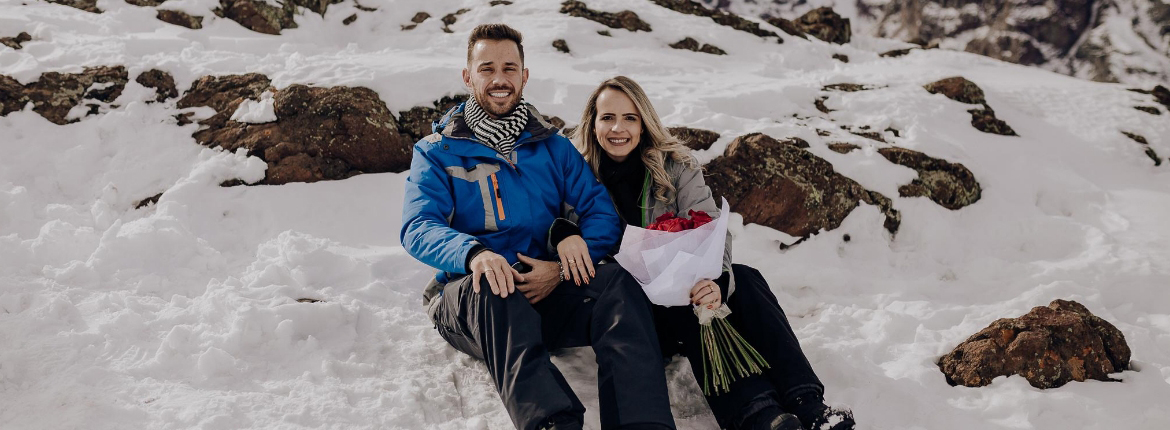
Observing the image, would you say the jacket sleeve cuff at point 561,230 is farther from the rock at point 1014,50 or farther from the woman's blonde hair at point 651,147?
the rock at point 1014,50

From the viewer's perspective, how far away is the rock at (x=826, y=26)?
44.9 ft

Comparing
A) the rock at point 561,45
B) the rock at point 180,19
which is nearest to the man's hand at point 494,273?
the rock at point 561,45

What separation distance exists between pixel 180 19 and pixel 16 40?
91.0 inches

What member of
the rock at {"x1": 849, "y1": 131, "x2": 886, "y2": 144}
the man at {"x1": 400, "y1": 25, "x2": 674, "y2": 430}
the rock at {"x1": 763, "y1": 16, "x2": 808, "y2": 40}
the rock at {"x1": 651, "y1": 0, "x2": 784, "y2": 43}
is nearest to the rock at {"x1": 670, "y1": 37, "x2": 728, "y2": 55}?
the rock at {"x1": 651, "y1": 0, "x2": 784, "y2": 43}

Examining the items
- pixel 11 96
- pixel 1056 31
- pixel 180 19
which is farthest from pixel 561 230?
pixel 1056 31

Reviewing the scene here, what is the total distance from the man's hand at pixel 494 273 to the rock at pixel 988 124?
6933 mm

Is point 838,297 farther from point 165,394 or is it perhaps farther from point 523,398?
point 165,394

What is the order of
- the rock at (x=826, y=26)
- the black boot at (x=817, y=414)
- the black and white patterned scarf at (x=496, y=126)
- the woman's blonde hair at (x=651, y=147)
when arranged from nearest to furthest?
the black boot at (x=817, y=414) < the black and white patterned scarf at (x=496, y=126) < the woman's blonde hair at (x=651, y=147) < the rock at (x=826, y=26)

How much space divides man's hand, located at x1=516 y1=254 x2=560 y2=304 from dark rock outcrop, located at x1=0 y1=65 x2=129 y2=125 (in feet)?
16.1

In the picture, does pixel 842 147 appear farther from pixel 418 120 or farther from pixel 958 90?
pixel 418 120

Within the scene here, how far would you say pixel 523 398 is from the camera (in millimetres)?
2348

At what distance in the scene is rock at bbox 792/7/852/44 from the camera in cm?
1367

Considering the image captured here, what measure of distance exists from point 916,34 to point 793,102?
54.0 meters

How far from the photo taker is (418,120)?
5809 mm
